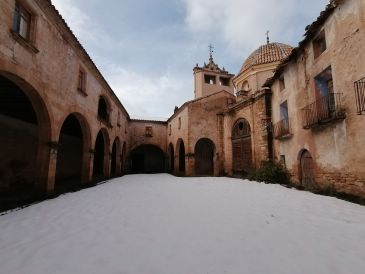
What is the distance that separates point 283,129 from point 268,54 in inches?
404

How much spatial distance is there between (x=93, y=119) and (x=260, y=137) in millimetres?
9901

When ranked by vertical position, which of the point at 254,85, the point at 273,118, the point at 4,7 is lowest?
the point at 273,118

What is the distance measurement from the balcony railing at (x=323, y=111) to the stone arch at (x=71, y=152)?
33.0ft

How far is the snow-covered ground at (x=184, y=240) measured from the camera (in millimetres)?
2584

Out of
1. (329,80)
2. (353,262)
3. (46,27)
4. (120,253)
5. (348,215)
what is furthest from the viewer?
(329,80)

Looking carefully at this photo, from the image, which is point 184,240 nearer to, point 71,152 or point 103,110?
point 103,110

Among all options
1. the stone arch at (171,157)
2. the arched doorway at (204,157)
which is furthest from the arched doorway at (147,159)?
the arched doorway at (204,157)

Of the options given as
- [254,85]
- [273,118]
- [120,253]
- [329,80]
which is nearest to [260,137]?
[273,118]

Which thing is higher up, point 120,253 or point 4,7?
point 4,7

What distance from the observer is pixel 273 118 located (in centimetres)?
1220

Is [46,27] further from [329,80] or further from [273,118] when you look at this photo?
[273,118]

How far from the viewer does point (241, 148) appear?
1473 centimetres

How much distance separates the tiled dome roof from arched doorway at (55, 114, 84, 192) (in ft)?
49.1

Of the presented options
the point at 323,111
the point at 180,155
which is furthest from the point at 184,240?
the point at 180,155
